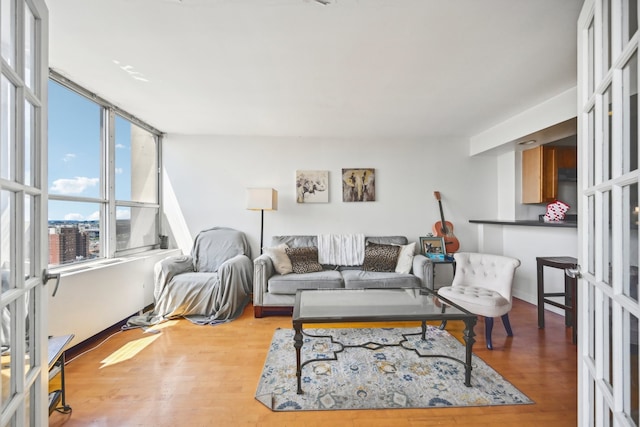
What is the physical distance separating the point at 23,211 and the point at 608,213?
1.92 meters

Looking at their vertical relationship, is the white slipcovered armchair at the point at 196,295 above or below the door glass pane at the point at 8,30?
below

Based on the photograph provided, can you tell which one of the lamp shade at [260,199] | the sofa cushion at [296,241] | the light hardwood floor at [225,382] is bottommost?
the light hardwood floor at [225,382]

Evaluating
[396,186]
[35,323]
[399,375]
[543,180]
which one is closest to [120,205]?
[35,323]

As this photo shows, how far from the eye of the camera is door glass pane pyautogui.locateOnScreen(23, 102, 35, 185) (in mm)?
892

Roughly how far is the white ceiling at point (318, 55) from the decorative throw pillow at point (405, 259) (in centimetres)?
159

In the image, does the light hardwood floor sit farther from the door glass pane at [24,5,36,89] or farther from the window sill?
the door glass pane at [24,5,36,89]

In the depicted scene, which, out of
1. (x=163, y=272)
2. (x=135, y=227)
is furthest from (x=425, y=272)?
(x=135, y=227)

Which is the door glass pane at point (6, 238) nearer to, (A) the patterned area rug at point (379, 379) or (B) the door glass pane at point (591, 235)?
(A) the patterned area rug at point (379, 379)

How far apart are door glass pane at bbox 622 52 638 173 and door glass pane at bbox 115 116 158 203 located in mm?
3762

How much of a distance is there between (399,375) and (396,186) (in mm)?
2594

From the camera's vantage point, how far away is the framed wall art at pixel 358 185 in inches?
152

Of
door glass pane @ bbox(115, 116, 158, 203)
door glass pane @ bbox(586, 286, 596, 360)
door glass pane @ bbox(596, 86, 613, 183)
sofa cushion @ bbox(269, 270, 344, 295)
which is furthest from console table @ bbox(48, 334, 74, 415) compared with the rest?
door glass pane @ bbox(596, 86, 613, 183)

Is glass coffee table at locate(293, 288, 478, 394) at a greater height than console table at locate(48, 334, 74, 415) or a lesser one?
greater

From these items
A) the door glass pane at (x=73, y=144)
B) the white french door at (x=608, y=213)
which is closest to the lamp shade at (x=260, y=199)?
the door glass pane at (x=73, y=144)
